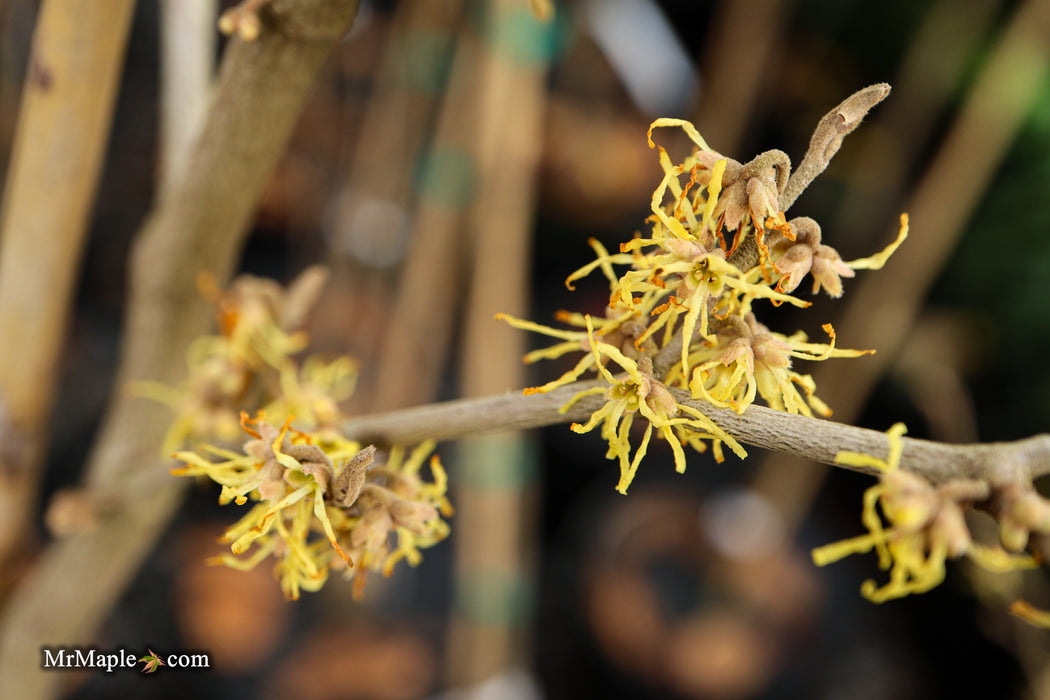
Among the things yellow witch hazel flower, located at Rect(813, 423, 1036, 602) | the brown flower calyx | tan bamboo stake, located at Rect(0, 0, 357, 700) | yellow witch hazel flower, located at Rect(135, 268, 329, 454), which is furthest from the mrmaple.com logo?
yellow witch hazel flower, located at Rect(813, 423, 1036, 602)

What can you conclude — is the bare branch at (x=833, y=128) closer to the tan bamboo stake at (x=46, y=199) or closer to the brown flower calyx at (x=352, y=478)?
the brown flower calyx at (x=352, y=478)

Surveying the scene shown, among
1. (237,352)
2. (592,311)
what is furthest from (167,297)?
(592,311)

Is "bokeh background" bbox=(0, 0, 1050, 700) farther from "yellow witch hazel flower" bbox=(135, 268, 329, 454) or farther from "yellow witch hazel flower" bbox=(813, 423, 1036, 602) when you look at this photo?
"yellow witch hazel flower" bbox=(813, 423, 1036, 602)

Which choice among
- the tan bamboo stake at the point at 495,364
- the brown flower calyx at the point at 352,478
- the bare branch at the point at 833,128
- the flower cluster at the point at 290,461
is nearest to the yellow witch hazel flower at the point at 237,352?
the flower cluster at the point at 290,461

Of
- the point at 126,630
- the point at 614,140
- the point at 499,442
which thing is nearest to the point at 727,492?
the point at 499,442

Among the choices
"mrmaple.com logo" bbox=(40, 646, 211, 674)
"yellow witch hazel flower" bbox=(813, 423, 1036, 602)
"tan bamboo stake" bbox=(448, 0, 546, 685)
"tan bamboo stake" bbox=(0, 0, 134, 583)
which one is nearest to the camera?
"yellow witch hazel flower" bbox=(813, 423, 1036, 602)

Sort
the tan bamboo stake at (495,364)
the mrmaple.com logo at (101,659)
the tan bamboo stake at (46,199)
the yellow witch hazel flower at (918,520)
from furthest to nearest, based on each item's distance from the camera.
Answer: the tan bamboo stake at (495,364)
the mrmaple.com logo at (101,659)
the tan bamboo stake at (46,199)
the yellow witch hazel flower at (918,520)

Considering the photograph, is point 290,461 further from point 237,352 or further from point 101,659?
point 101,659
